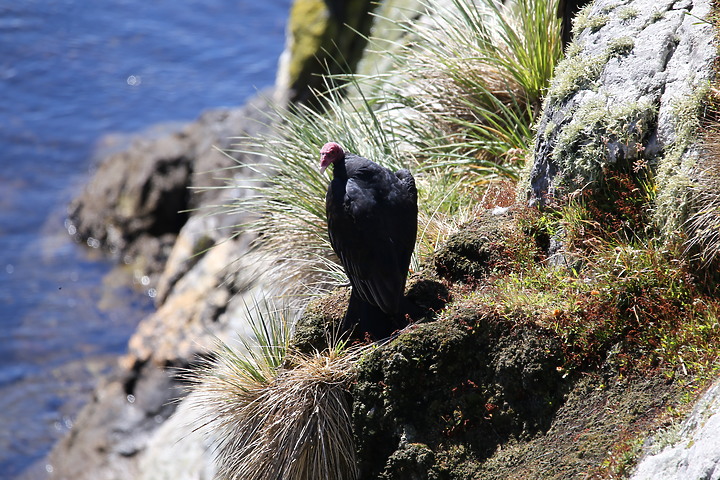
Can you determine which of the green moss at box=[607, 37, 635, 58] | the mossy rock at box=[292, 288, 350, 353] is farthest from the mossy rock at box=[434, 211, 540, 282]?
the green moss at box=[607, 37, 635, 58]

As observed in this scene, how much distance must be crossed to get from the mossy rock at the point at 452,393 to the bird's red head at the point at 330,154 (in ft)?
3.31

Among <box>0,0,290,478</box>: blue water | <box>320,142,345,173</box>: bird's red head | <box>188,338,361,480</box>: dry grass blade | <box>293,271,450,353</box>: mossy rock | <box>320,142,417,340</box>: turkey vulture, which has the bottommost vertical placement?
<box>0,0,290,478</box>: blue water

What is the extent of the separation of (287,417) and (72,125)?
11121mm

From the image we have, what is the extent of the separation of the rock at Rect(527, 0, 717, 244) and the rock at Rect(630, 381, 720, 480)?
85 centimetres

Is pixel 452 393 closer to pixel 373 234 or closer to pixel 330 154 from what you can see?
pixel 373 234

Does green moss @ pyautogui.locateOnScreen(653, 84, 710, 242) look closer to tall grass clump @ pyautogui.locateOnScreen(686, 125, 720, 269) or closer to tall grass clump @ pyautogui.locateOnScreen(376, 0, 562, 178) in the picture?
tall grass clump @ pyautogui.locateOnScreen(686, 125, 720, 269)

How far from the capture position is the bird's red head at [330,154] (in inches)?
144

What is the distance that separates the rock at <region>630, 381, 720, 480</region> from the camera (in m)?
2.27

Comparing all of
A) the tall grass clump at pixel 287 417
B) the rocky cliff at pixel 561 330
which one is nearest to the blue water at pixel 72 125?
the tall grass clump at pixel 287 417

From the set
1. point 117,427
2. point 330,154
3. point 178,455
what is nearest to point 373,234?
point 330,154

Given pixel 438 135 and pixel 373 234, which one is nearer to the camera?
pixel 373 234

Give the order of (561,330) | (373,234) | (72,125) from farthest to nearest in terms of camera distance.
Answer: (72,125) < (373,234) < (561,330)

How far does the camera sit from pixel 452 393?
324 cm

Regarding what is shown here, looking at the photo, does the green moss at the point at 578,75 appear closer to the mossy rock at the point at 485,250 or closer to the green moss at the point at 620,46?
the green moss at the point at 620,46
